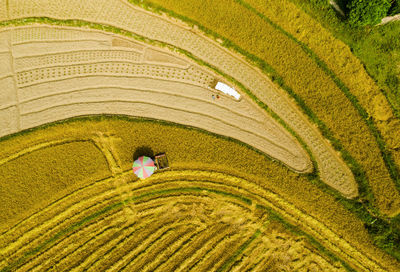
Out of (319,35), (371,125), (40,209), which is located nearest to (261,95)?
(319,35)

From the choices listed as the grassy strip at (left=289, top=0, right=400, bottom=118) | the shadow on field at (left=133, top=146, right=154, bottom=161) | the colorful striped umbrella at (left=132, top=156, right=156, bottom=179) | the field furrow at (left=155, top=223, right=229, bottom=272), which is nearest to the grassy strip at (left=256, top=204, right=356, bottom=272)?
the field furrow at (left=155, top=223, right=229, bottom=272)

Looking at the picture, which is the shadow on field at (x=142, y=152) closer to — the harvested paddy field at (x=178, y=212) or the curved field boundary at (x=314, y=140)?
the harvested paddy field at (x=178, y=212)

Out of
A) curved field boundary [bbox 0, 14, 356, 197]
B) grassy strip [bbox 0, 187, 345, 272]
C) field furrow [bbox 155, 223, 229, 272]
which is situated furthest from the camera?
curved field boundary [bbox 0, 14, 356, 197]

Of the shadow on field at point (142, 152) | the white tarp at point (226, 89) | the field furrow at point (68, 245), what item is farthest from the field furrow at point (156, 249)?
the white tarp at point (226, 89)

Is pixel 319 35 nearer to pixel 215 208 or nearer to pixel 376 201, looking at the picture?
pixel 376 201

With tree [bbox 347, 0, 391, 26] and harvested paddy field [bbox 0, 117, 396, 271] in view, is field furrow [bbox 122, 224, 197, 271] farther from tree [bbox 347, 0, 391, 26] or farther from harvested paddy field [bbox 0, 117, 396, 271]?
tree [bbox 347, 0, 391, 26]
